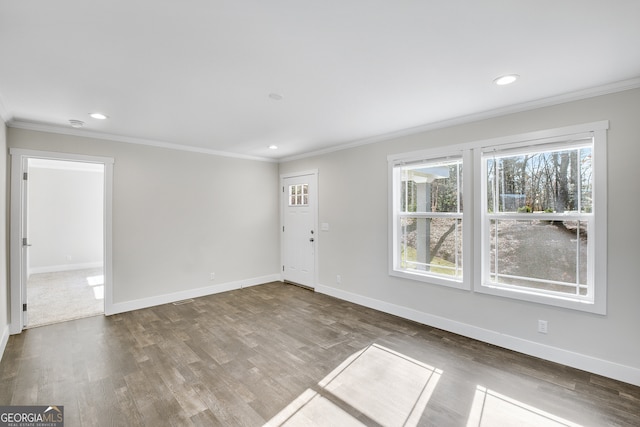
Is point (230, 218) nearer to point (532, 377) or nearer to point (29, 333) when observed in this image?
point (29, 333)

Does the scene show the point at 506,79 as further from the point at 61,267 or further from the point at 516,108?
the point at 61,267

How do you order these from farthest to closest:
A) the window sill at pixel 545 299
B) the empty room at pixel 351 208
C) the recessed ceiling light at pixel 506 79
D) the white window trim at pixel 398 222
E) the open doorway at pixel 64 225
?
the open doorway at pixel 64 225
the white window trim at pixel 398 222
the window sill at pixel 545 299
the recessed ceiling light at pixel 506 79
the empty room at pixel 351 208

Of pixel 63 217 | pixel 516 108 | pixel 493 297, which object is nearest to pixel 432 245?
pixel 493 297

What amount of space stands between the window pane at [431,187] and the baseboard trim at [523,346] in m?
1.34

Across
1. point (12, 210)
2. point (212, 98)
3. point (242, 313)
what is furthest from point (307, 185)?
point (12, 210)

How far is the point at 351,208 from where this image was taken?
15.2 ft

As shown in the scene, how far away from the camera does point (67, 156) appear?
3805 millimetres

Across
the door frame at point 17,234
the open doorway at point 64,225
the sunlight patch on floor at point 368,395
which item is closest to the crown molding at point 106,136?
the door frame at point 17,234

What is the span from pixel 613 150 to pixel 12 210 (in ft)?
20.2

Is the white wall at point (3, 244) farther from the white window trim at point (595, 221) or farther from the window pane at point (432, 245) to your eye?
the white window trim at point (595, 221)

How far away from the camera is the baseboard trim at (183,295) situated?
418 cm

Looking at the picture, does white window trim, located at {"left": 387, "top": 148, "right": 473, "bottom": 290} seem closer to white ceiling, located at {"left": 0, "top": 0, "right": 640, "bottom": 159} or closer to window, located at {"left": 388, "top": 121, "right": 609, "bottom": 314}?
window, located at {"left": 388, "top": 121, "right": 609, "bottom": 314}
